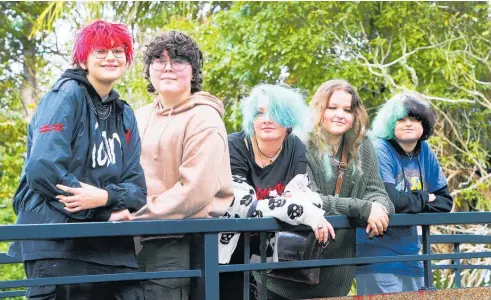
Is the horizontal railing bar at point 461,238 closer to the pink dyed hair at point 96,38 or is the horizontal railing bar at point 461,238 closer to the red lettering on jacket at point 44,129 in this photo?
the pink dyed hair at point 96,38

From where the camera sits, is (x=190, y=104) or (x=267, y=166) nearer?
(x=190, y=104)

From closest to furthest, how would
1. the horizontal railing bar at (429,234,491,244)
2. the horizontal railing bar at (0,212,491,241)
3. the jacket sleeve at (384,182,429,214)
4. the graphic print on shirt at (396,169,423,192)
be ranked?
1. the horizontal railing bar at (0,212,491,241)
2. the jacket sleeve at (384,182,429,214)
3. the graphic print on shirt at (396,169,423,192)
4. the horizontal railing bar at (429,234,491,244)

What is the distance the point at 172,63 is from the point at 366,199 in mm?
1097

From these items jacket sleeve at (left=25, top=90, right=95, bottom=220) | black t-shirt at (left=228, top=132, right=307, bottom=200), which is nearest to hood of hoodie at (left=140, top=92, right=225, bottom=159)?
black t-shirt at (left=228, top=132, right=307, bottom=200)

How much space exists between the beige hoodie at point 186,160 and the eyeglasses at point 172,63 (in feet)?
0.44

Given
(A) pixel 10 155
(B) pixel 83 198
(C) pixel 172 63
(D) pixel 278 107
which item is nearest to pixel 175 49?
(C) pixel 172 63

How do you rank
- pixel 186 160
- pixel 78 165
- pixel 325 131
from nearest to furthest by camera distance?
1. pixel 78 165
2. pixel 186 160
3. pixel 325 131

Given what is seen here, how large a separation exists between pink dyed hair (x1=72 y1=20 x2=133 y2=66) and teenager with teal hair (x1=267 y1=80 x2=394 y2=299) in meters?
1.14

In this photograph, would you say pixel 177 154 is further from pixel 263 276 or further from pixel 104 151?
pixel 263 276

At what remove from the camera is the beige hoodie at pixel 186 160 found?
11.0 feet

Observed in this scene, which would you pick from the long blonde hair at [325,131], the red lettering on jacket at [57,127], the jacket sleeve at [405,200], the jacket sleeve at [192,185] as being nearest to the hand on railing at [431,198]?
the jacket sleeve at [405,200]

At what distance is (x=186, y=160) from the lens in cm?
342

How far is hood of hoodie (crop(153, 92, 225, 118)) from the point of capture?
3562 mm

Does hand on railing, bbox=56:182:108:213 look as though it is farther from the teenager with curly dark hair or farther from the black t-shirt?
the black t-shirt
